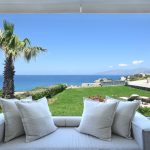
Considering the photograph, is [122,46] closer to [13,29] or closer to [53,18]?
[53,18]

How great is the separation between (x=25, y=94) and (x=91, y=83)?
1.11 m

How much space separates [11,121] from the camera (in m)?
2.85

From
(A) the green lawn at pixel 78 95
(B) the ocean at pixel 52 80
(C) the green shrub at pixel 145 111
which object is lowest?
(C) the green shrub at pixel 145 111

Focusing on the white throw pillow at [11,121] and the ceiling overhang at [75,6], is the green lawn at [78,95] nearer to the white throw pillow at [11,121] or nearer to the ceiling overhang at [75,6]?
the ceiling overhang at [75,6]

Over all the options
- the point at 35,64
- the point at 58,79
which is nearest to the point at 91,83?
the point at 58,79

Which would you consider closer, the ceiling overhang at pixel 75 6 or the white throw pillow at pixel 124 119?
the white throw pillow at pixel 124 119

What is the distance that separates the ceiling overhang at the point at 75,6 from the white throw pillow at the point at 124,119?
1453 mm

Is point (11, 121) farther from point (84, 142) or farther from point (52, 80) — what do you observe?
point (52, 80)

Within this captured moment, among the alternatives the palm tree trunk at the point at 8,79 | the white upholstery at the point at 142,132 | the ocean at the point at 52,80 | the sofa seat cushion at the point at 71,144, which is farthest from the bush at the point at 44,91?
the white upholstery at the point at 142,132

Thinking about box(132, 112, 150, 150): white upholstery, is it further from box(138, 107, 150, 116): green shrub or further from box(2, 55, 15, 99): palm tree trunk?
box(2, 55, 15, 99): palm tree trunk

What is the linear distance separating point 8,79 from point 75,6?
157 cm

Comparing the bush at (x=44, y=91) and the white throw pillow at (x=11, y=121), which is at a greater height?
the bush at (x=44, y=91)

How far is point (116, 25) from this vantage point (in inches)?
180

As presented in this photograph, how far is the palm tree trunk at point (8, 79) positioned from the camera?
169 inches
